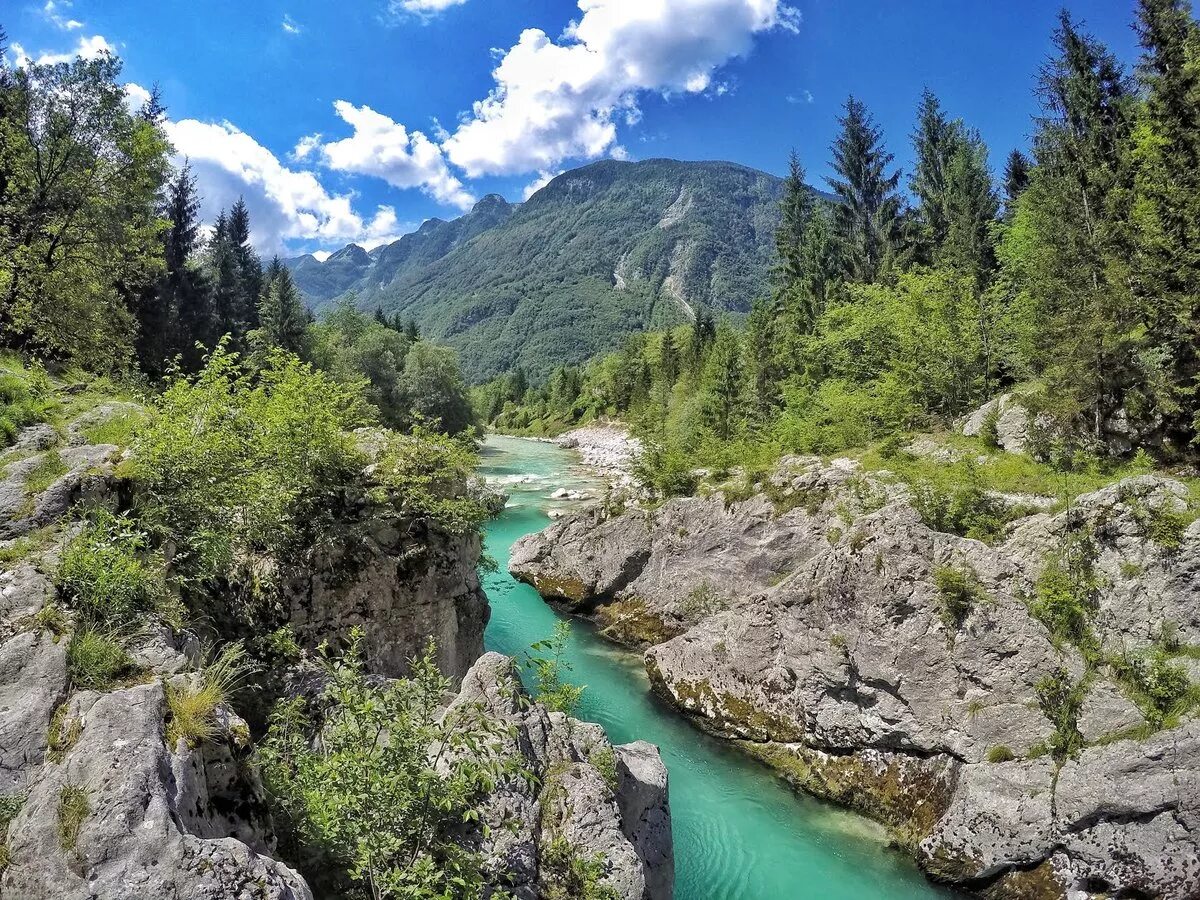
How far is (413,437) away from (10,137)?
13.8 meters

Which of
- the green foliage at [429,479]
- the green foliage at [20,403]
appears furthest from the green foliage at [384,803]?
the green foliage at [20,403]

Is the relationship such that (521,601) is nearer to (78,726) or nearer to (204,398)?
(204,398)

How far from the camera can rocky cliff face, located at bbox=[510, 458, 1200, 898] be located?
9453mm

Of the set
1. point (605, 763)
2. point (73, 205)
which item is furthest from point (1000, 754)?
point (73, 205)

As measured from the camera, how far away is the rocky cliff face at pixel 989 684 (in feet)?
31.0

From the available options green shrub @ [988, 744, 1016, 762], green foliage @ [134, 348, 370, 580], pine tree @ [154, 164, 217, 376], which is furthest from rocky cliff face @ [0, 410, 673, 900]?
pine tree @ [154, 164, 217, 376]

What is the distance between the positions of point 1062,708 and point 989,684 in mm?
1183

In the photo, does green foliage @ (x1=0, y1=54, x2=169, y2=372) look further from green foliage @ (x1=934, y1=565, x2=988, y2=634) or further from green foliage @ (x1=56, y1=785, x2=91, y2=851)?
green foliage @ (x1=934, y1=565, x2=988, y2=634)

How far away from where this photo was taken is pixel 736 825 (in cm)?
1189

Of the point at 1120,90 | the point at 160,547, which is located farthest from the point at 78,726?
the point at 1120,90

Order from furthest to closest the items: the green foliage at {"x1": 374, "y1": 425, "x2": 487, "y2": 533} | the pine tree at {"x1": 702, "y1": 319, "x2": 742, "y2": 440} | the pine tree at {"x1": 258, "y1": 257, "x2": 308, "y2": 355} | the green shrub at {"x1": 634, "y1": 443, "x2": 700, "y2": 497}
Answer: the pine tree at {"x1": 258, "y1": 257, "x2": 308, "y2": 355}
the pine tree at {"x1": 702, "y1": 319, "x2": 742, "y2": 440}
the green shrub at {"x1": 634, "y1": 443, "x2": 700, "y2": 497}
the green foliage at {"x1": 374, "y1": 425, "x2": 487, "y2": 533}

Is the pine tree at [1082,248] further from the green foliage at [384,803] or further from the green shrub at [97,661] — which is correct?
the green shrub at [97,661]

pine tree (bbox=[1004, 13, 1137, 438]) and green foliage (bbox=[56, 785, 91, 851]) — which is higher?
pine tree (bbox=[1004, 13, 1137, 438])

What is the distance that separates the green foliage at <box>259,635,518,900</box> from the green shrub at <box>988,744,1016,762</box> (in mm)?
10335
